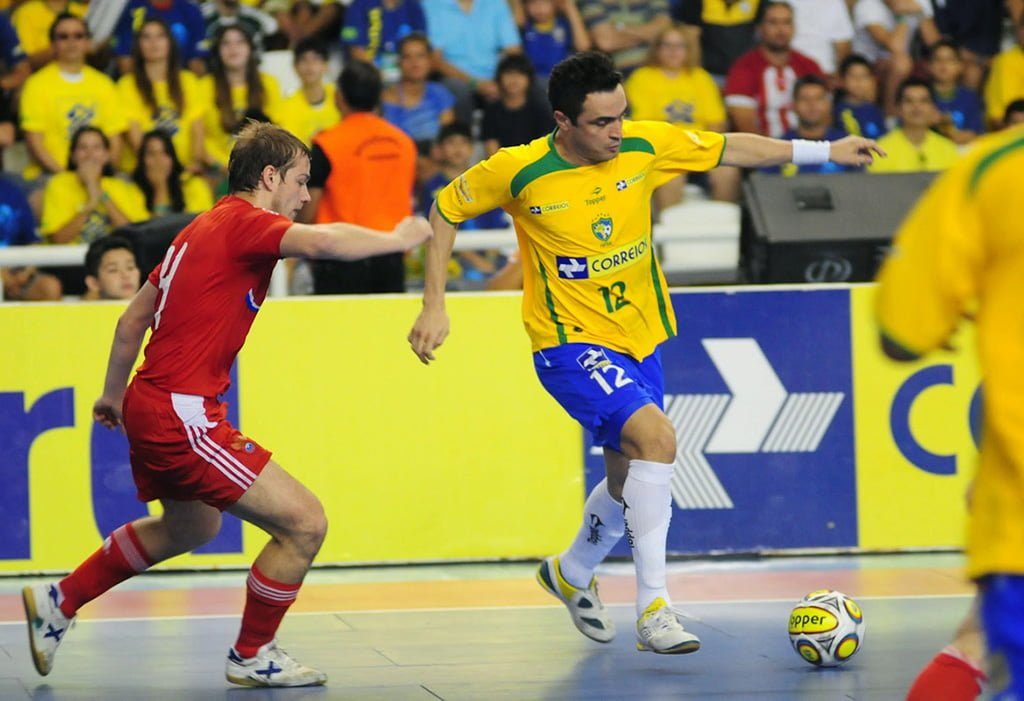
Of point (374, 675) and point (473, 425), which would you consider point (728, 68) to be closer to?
point (473, 425)

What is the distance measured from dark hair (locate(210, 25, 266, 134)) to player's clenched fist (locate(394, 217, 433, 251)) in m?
6.59

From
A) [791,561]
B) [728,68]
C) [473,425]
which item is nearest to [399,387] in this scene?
[473,425]

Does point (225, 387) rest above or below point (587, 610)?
above

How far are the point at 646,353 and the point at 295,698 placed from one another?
2.01 m

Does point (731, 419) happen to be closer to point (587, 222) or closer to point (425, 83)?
point (587, 222)

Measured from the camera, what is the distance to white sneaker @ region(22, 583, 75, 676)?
21.4ft

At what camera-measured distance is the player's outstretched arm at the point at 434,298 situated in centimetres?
653

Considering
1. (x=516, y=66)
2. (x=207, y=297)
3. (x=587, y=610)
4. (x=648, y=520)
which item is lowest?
(x=587, y=610)

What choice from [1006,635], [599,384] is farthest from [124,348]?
[1006,635]

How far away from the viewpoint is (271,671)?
6.43m

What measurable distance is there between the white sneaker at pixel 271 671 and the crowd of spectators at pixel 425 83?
4529mm

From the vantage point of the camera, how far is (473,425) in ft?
30.1

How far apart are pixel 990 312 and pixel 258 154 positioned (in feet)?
11.2

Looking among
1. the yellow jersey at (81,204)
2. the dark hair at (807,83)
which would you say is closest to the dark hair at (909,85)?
the dark hair at (807,83)
